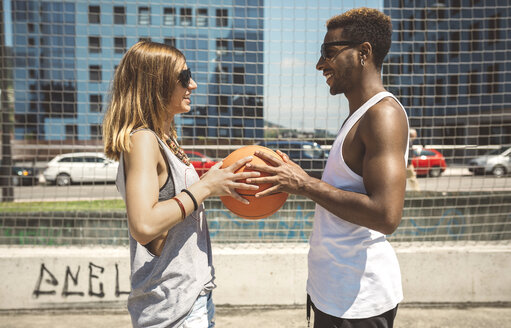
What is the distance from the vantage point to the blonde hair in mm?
1744

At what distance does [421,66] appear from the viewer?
197 inches

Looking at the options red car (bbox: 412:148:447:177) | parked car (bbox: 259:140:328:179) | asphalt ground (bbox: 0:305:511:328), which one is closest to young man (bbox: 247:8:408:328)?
asphalt ground (bbox: 0:305:511:328)

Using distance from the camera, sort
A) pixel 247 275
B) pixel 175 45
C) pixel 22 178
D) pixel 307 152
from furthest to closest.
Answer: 1. pixel 307 152
2. pixel 22 178
3. pixel 175 45
4. pixel 247 275

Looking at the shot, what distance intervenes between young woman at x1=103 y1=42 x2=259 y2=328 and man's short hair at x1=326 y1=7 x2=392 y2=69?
892 mm

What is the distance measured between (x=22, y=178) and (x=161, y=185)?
410 centimetres

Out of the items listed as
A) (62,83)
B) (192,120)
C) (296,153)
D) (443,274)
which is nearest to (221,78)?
(192,120)

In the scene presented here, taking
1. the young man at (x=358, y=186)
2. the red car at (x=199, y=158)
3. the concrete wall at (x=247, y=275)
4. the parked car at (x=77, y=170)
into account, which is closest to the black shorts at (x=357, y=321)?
the young man at (x=358, y=186)

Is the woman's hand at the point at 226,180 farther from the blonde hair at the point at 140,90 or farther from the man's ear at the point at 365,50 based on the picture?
the man's ear at the point at 365,50

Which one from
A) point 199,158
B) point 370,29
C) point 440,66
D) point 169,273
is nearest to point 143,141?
point 169,273

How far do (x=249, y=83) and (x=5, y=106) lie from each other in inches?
127

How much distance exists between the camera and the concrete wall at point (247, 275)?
431cm

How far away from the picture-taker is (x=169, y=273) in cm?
171

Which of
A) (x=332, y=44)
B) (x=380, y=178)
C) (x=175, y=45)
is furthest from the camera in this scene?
(x=175, y=45)

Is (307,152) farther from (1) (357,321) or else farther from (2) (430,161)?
(1) (357,321)
